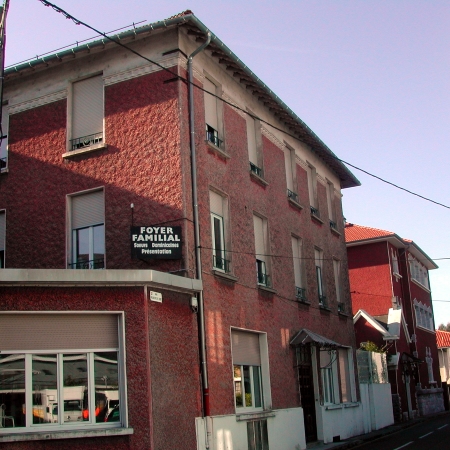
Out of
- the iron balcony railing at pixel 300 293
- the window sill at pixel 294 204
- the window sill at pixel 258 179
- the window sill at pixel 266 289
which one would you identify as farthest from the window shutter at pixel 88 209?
the iron balcony railing at pixel 300 293

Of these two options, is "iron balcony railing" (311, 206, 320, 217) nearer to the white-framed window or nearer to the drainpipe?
the white-framed window

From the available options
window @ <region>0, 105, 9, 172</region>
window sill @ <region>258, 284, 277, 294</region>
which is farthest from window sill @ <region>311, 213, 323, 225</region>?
window @ <region>0, 105, 9, 172</region>

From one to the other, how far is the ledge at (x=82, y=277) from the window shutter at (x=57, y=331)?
26.0 inches

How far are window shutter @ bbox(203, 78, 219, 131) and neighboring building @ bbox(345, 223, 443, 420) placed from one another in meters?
20.9

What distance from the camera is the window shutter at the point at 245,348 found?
17.4 metres

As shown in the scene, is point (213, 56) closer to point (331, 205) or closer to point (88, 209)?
point (88, 209)

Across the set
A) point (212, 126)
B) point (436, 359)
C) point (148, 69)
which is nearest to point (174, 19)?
point (148, 69)

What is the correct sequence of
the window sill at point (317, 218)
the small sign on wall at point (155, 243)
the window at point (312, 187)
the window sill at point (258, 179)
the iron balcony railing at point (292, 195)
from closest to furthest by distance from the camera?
the small sign on wall at point (155, 243) → the window sill at point (258, 179) → the iron balcony railing at point (292, 195) → the window sill at point (317, 218) → the window at point (312, 187)

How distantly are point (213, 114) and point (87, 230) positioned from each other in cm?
453

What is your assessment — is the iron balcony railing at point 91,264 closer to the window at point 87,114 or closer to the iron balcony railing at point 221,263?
the iron balcony railing at point 221,263

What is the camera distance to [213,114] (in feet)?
59.9

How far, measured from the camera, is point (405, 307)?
41.6 metres

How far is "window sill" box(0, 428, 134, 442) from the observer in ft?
40.7

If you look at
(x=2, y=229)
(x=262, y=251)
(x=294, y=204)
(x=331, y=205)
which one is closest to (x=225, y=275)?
(x=262, y=251)
